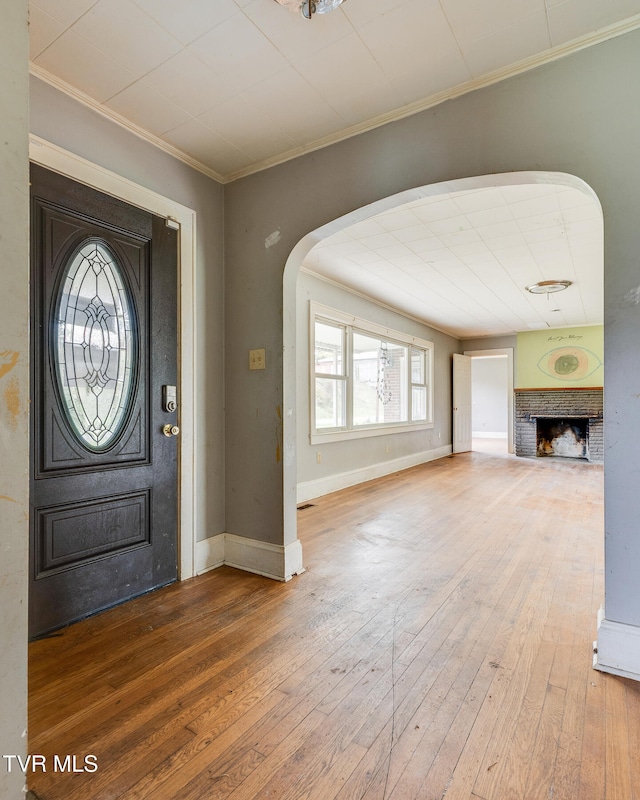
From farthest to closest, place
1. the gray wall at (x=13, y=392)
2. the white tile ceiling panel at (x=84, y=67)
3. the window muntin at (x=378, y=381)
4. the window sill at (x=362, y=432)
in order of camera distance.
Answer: the window muntin at (x=378, y=381) < the window sill at (x=362, y=432) < the white tile ceiling panel at (x=84, y=67) < the gray wall at (x=13, y=392)

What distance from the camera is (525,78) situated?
1.86 metres

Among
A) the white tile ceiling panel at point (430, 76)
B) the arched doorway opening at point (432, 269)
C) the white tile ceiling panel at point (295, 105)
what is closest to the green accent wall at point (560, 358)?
the arched doorway opening at point (432, 269)

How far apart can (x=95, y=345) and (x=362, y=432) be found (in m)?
3.99

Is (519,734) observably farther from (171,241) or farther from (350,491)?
(350,491)

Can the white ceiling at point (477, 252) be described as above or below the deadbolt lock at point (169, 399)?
above

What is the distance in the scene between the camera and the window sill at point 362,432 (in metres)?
4.84

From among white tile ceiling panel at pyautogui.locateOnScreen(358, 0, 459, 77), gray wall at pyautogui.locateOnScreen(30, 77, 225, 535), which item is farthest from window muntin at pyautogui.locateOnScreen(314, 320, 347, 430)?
white tile ceiling panel at pyautogui.locateOnScreen(358, 0, 459, 77)

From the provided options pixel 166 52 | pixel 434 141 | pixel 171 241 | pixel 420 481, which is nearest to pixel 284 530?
pixel 171 241

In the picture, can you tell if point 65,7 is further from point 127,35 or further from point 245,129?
point 245,129

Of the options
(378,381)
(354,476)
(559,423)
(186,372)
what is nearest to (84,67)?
(186,372)

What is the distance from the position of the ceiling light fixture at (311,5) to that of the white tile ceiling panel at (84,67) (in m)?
0.85

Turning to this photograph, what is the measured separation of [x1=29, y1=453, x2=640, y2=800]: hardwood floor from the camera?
1.19m

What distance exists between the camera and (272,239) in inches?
104

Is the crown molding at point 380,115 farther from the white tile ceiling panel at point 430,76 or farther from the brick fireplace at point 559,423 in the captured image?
the brick fireplace at point 559,423
